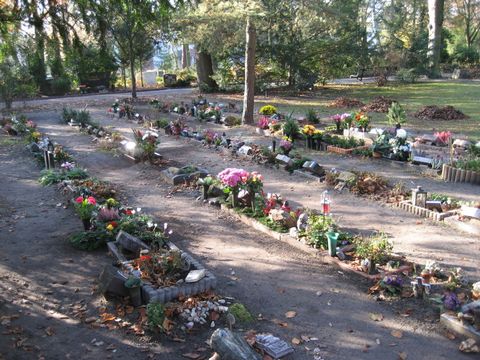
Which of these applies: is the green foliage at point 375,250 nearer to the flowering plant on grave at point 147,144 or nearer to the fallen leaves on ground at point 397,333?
the fallen leaves on ground at point 397,333

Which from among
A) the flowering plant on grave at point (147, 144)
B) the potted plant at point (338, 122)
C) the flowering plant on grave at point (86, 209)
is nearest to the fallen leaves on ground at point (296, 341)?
the flowering plant on grave at point (86, 209)

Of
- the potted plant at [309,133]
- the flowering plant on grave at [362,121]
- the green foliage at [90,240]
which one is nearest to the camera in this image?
the green foliage at [90,240]

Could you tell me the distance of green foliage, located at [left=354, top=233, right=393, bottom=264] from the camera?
688cm

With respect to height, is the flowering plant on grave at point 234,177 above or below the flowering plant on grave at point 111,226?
above

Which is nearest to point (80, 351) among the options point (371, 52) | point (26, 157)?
point (26, 157)

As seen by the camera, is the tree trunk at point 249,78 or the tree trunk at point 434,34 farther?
the tree trunk at point 434,34

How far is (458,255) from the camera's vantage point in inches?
288

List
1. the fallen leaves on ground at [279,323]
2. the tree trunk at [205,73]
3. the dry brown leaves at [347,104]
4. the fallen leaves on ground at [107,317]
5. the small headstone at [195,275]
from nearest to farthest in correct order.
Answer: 1. the fallen leaves on ground at [279,323]
2. the fallen leaves on ground at [107,317]
3. the small headstone at [195,275]
4. the dry brown leaves at [347,104]
5. the tree trunk at [205,73]

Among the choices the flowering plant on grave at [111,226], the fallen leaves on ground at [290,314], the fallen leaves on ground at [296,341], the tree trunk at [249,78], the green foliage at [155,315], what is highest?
the tree trunk at [249,78]

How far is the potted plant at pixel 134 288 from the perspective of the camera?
597 centimetres

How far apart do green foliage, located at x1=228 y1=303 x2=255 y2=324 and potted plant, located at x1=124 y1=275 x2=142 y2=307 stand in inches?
44.3

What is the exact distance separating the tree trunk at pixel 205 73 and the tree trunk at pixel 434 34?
52.3 feet

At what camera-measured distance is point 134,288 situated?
6.01 metres

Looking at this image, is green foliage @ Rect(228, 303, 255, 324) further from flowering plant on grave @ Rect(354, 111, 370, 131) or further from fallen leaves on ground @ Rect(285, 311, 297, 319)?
flowering plant on grave @ Rect(354, 111, 370, 131)
